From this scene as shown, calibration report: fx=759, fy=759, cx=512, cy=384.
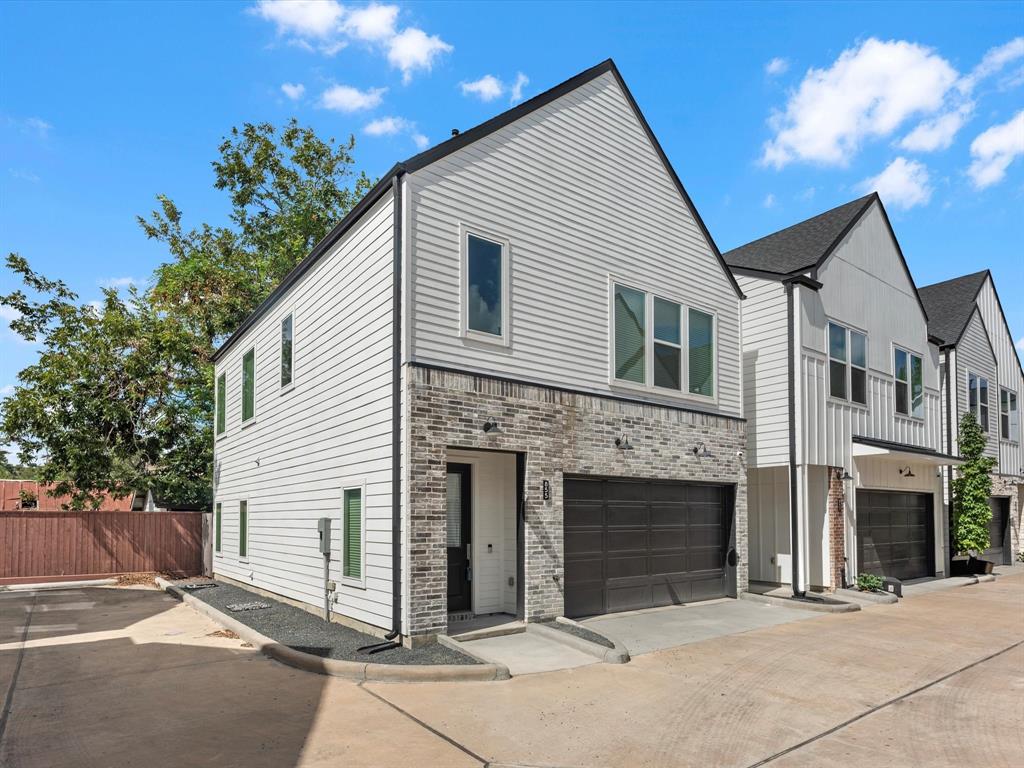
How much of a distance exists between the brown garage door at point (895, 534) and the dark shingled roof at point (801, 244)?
18.7 ft

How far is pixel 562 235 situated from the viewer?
1199 cm

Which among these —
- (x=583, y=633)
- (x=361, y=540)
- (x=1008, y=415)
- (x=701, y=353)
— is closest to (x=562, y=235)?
(x=701, y=353)

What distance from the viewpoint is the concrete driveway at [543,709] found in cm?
607

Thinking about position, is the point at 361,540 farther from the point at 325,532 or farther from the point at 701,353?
the point at 701,353

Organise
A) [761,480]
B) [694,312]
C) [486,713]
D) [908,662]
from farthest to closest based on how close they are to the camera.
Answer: [761,480], [694,312], [908,662], [486,713]

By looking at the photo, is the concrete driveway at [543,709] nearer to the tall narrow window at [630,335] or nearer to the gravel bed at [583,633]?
the gravel bed at [583,633]

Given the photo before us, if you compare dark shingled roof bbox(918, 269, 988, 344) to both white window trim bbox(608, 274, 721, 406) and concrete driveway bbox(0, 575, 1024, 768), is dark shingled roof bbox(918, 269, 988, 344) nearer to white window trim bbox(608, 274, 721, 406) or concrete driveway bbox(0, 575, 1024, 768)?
white window trim bbox(608, 274, 721, 406)

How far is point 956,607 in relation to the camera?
14.9 m

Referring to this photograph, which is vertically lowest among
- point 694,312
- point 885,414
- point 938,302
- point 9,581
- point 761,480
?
point 9,581

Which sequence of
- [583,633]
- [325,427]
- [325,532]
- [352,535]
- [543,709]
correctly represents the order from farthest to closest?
[325,427], [325,532], [352,535], [583,633], [543,709]

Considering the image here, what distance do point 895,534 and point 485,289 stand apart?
14.1 m

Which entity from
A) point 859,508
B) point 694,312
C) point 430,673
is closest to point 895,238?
point 859,508

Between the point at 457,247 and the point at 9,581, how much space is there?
16497 millimetres

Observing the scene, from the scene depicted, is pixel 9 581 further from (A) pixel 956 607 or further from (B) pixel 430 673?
(A) pixel 956 607
